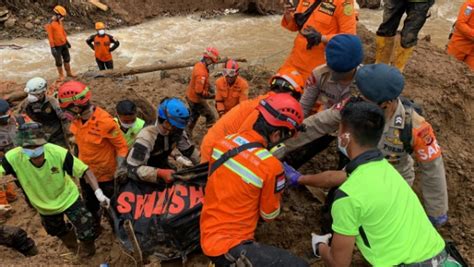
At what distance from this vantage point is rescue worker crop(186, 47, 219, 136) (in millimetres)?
7500

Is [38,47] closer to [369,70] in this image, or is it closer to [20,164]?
[20,164]

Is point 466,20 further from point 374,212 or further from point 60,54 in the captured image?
point 60,54

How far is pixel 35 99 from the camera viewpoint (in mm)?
5926

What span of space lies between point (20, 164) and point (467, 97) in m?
6.62

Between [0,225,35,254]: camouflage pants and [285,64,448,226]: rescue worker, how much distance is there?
366 centimetres

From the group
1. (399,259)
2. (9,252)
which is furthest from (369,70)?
(9,252)

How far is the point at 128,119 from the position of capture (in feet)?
16.8

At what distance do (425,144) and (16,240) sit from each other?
4080 millimetres

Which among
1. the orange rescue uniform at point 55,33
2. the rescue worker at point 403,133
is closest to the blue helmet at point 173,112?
the rescue worker at point 403,133

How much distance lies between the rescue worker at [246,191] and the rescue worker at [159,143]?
92 cm

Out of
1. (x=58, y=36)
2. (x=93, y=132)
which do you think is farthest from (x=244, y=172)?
(x=58, y=36)

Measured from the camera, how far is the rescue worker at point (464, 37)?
7836 mm

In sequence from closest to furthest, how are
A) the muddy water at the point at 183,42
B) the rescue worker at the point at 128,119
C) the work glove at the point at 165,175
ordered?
the work glove at the point at 165,175, the rescue worker at the point at 128,119, the muddy water at the point at 183,42

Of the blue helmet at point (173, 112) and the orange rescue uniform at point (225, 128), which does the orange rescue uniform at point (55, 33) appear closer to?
the blue helmet at point (173, 112)
